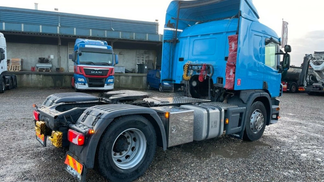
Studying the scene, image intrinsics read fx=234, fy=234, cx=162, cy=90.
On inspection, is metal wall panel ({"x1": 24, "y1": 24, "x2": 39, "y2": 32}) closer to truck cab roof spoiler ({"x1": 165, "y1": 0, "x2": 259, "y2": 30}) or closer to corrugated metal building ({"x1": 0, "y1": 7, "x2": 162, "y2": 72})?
corrugated metal building ({"x1": 0, "y1": 7, "x2": 162, "y2": 72})

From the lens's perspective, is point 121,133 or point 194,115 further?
point 194,115

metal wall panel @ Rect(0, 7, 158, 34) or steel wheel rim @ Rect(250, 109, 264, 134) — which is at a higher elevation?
metal wall panel @ Rect(0, 7, 158, 34)

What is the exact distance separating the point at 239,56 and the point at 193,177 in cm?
266

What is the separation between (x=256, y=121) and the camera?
563 centimetres

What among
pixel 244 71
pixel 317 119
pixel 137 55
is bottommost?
pixel 317 119

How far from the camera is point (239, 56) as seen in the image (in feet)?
16.0

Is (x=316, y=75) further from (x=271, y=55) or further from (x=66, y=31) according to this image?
(x=66, y=31)

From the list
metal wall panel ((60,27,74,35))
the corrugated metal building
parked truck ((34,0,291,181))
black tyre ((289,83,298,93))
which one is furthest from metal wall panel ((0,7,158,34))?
parked truck ((34,0,291,181))

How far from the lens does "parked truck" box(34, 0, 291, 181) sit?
3.16 m

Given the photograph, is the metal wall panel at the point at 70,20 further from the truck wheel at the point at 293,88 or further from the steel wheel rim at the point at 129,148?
the steel wheel rim at the point at 129,148

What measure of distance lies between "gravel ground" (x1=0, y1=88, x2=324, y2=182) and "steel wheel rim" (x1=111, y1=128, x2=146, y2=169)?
0.32 meters

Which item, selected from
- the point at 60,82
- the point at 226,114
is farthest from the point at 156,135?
the point at 60,82

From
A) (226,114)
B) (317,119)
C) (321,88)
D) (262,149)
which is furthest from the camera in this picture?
(321,88)

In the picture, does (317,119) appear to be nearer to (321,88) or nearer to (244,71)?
(244,71)
